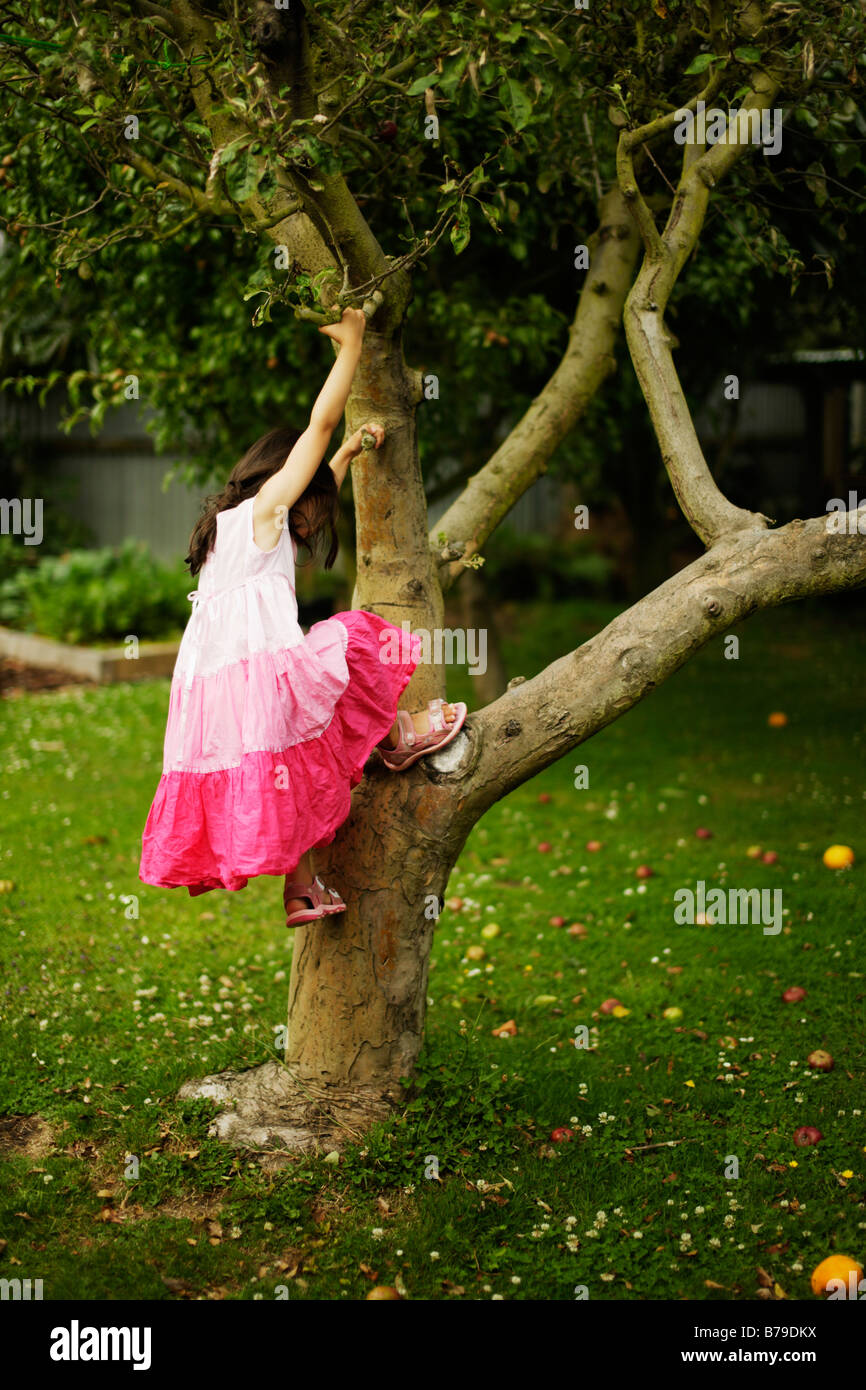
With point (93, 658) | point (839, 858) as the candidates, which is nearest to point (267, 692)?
point (839, 858)

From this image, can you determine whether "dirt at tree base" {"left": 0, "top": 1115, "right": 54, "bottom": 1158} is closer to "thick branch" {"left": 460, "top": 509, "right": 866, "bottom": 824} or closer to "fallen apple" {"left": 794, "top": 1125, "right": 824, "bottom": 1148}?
"thick branch" {"left": 460, "top": 509, "right": 866, "bottom": 824}

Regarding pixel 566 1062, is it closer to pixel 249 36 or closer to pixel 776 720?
pixel 249 36

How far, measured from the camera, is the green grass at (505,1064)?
3.21 metres

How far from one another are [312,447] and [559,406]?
59.4 inches

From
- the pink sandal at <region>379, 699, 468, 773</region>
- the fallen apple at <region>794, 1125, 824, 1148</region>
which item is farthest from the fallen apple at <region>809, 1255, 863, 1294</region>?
the pink sandal at <region>379, 699, 468, 773</region>

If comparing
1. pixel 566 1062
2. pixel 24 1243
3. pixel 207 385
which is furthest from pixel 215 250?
pixel 24 1243

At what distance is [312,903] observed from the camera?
135 inches

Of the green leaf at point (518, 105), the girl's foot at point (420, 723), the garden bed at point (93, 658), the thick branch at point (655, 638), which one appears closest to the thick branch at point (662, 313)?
the thick branch at point (655, 638)

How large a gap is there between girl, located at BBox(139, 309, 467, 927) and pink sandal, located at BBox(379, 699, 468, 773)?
5.8 inches

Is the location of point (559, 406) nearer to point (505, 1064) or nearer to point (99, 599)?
point (505, 1064)

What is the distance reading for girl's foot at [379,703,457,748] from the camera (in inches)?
138

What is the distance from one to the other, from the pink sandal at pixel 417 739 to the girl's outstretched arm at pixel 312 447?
0.67 m

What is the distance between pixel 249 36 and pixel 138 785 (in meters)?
4.60

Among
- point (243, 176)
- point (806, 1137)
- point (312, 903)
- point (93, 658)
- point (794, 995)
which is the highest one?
point (93, 658)
